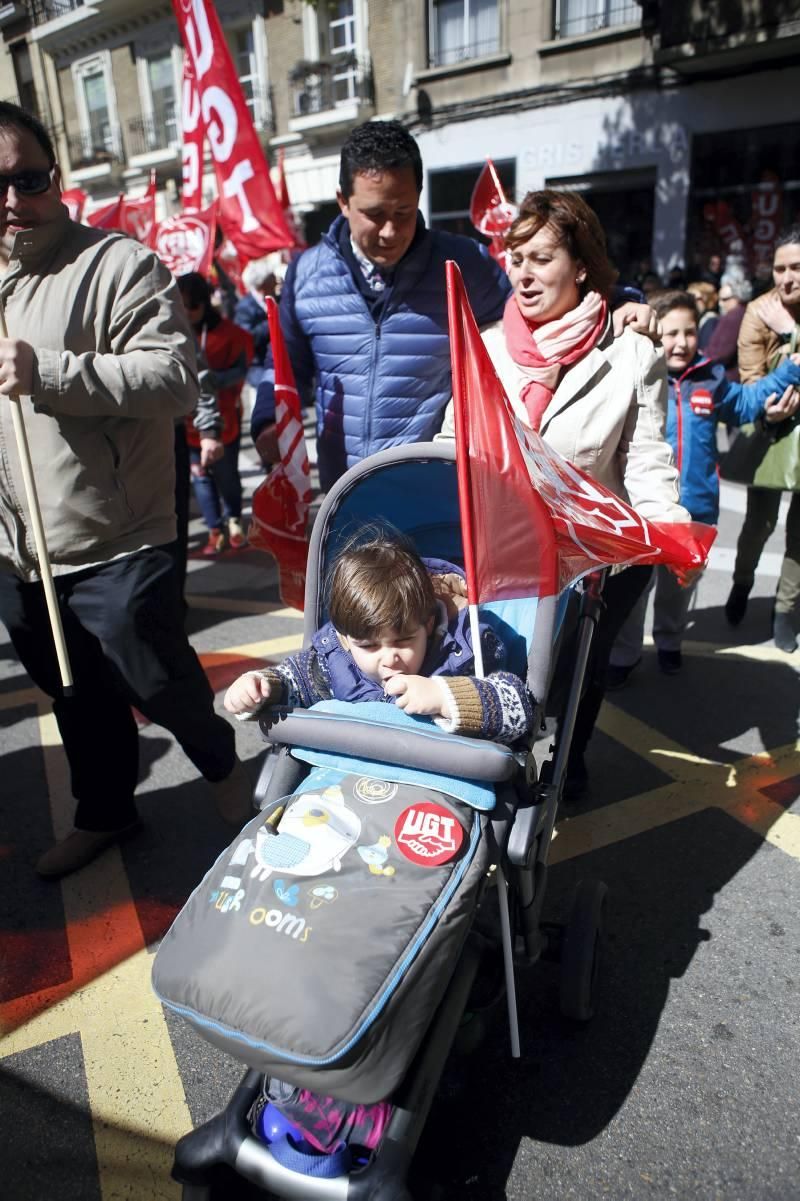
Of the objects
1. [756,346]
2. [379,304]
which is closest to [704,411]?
[756,346]

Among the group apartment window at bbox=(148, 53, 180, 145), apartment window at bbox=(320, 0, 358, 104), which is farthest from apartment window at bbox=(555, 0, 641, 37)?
apartment window at bbox=(148, 53, 180, 145)

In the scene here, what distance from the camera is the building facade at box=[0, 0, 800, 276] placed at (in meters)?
12.2

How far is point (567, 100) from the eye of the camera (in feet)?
46.2

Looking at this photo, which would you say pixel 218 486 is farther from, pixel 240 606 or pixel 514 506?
pixel 514 506

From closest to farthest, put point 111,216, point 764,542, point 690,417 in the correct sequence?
point 690,417
point 764,542
point 111,216

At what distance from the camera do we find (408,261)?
263 centimetres

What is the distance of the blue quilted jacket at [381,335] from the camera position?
2674 mm

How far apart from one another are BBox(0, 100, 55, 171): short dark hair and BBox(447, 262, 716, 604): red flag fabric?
4.39ft

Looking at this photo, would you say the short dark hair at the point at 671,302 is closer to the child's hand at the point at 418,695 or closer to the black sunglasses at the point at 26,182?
the black sunglasses at the point at 26,182

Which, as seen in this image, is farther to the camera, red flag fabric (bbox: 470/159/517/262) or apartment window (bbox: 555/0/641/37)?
apartment window (bbox: 555/0/641/37)

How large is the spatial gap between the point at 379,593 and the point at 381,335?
1.17m

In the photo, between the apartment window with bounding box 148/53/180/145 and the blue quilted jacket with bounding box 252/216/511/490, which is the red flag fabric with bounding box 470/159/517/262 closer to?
the blue quilted jacket with bounding box 252/216/511/490

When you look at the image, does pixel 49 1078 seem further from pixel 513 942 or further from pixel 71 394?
pixel 71 394

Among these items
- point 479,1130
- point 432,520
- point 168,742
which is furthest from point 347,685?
point 168,742
